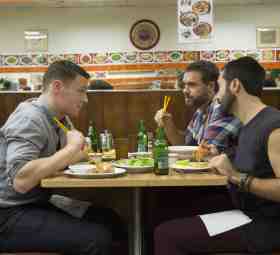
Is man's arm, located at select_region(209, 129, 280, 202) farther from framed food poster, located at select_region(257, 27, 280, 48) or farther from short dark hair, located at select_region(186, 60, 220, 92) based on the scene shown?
framed food poster, located at select_region(257, 27, 280, 48)

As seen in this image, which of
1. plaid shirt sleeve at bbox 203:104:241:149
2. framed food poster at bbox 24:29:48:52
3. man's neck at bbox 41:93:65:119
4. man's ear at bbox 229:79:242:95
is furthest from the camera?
framed food poster at bbox 24:29:48:52

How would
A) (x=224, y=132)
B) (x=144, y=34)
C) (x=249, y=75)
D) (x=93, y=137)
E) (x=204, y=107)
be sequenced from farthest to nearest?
(x=144, y=34) < (x=93, y=137) < (x=204, y=107) < (x=224, y=132) < (x=249, y=75)

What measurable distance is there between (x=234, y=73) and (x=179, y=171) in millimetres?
547

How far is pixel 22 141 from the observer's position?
1.89 metres

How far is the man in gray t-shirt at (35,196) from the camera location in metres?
1.86

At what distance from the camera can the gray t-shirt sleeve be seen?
1.85m

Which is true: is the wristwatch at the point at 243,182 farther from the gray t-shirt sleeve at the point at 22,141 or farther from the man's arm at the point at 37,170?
the gray t-shirt sleeve at the point at 22,141

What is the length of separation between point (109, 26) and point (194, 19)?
180 inches

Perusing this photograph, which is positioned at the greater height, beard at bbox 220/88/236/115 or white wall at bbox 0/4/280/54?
white wall at bbox 0/4/280/54

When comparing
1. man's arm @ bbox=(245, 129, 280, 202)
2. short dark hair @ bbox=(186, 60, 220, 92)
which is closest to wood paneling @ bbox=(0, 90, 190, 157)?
short dark hair @ bbox=(186, 60, 220, 92)

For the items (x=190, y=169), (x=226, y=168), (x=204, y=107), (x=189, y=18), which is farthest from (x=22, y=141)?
(x=189, y=18)

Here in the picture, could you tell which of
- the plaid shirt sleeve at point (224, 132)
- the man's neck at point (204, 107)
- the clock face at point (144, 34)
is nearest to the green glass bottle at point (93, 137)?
the man's neck at point (204, 107)

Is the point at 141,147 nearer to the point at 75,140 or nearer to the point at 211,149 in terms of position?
the point at 211,149

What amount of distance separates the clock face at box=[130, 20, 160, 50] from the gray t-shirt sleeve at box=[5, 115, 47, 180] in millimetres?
6415
